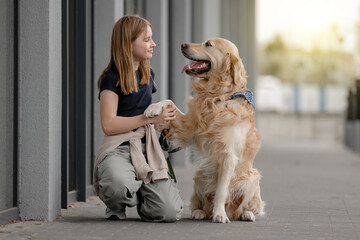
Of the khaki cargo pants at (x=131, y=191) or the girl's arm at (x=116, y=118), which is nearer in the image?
Answer: the khaki cargo pants at (x=131, y=191)

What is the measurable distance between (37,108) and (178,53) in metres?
7.46

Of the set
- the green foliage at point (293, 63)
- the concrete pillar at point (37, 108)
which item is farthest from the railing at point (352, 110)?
the green foliage at point (293, 63)

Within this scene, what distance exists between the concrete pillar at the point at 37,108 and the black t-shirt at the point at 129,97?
0.45 m

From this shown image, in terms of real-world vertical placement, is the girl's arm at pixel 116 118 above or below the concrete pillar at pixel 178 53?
below

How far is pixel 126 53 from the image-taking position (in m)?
6.11

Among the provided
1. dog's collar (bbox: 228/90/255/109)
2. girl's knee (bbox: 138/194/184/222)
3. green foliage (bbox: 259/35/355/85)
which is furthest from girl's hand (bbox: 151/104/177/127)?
green foliage (bbox: 259/35/355/85)

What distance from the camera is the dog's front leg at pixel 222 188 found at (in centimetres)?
602

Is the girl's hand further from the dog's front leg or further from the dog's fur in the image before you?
the dog's front leg

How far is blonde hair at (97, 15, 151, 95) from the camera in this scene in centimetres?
605

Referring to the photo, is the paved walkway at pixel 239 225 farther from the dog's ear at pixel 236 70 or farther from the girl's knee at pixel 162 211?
the dog's ear at pixel 236 70

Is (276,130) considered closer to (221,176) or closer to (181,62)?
(181,62)

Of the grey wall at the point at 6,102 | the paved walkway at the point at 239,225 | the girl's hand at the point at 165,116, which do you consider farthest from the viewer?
the girl's hand at the point at 165,116

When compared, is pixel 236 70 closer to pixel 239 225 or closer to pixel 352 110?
pixel 239 225

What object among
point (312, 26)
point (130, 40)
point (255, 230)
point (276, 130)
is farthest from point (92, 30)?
point (312, 26)
